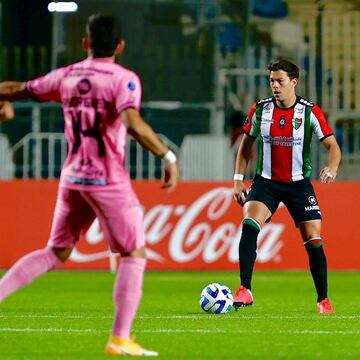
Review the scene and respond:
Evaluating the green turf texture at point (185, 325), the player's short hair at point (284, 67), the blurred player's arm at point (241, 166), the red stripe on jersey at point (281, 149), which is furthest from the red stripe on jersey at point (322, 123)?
the green turf texture at point (185, 325)

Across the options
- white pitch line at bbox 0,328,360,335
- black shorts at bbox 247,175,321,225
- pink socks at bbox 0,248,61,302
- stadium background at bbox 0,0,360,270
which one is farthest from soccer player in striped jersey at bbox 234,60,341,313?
stadium background at bbox 0,0,360,270

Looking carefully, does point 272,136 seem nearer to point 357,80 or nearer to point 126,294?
point 126,294

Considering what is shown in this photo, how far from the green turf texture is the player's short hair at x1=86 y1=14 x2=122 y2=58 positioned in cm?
157

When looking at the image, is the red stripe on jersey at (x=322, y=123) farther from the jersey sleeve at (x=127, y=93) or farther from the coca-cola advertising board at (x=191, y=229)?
the coca-cola advertising board at (x=191, y=229)

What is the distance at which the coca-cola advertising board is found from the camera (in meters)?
17.3

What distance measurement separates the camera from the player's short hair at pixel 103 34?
6.34m

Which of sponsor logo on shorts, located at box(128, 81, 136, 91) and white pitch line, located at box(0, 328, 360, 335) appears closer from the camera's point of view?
sponsor logo on shorts, located at box(128, 81, 136, 91)

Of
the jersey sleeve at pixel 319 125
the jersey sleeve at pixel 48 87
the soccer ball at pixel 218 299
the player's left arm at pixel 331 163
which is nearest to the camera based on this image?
the jersey sleeve at pixel 48 87

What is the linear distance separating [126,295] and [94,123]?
2.99 ft

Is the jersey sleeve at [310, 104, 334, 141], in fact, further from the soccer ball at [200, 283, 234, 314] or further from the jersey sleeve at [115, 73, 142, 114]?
the jersey sleeve at [115, 73, 142, 114]

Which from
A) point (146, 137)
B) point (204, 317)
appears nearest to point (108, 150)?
point (146, 137)

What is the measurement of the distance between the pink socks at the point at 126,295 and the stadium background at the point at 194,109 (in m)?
10.7

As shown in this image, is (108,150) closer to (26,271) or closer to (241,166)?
(26,271)

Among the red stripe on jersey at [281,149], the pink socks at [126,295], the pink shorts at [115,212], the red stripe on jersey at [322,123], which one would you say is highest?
the red stripe on jersey at [322,123]
